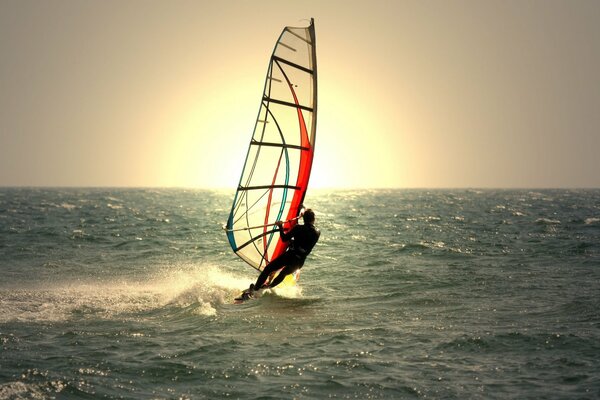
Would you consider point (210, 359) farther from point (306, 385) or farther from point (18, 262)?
point (18, 262)

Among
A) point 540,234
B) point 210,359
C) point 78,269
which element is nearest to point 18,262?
point 78,269

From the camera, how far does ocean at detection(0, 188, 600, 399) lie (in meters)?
7.43

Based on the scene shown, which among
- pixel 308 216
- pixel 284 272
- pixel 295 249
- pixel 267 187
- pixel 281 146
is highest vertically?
pixel 281 146

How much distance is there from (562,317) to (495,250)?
10533 millimetres

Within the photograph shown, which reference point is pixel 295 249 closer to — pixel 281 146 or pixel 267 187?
pixel 267 187

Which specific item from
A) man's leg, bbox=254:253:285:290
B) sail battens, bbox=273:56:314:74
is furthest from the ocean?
sail battens, bbox=273:56:314:74

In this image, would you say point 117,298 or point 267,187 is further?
point 267,187

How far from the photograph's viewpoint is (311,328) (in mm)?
10117

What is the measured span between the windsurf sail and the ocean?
4.90ft

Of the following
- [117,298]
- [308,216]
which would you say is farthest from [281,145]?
[117,298]

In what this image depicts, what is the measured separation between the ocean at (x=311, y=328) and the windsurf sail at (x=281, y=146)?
4.90 feet

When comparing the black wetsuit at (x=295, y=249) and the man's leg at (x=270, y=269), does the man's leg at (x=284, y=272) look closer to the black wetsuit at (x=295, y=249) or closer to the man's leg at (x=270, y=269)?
the black wetsuit at (x=295, y=249)

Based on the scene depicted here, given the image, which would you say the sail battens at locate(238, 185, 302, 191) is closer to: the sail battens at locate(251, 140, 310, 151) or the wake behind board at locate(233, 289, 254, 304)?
the sail battens at locate(251, 140, 310, 151)

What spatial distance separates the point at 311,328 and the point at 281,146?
4805mm
